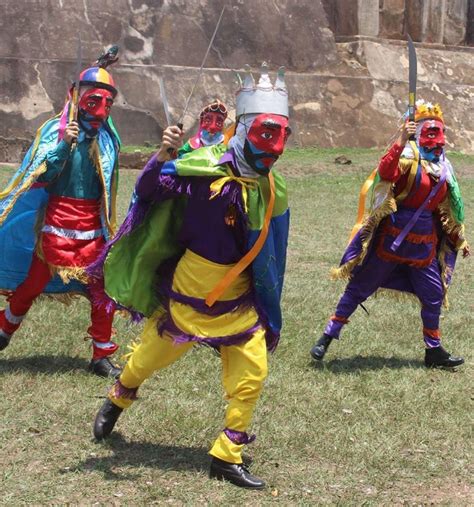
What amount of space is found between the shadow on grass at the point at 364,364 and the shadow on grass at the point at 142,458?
1.84 m

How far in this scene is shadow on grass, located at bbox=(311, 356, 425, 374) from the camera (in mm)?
6422

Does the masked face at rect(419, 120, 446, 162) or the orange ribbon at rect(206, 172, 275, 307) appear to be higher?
the masked face at rect(419, 120, 446, 162)

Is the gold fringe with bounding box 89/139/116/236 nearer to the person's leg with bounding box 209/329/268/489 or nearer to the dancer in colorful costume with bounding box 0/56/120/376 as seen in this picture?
the dancer in colorful costume with bounding box 0/56/120/376

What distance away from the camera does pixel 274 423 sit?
5.17 meters

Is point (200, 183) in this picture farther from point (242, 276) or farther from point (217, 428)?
point (217, 428)

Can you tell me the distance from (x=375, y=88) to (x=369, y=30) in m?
1.77

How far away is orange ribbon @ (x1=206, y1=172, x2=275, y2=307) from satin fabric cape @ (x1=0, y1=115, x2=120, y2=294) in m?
1.80

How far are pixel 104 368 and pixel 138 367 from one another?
145 cm

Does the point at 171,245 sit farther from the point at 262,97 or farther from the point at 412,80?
the point at 412,80

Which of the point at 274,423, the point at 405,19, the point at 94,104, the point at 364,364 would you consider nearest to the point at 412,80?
the point at 94,104

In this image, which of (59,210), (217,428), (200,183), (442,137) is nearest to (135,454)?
(217,428)

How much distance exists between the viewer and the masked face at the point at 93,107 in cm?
584

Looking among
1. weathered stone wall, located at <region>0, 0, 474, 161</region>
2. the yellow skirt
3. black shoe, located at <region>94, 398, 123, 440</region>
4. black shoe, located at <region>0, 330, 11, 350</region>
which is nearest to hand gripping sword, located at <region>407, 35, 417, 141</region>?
the yellow skirt

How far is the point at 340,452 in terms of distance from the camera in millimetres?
4816
